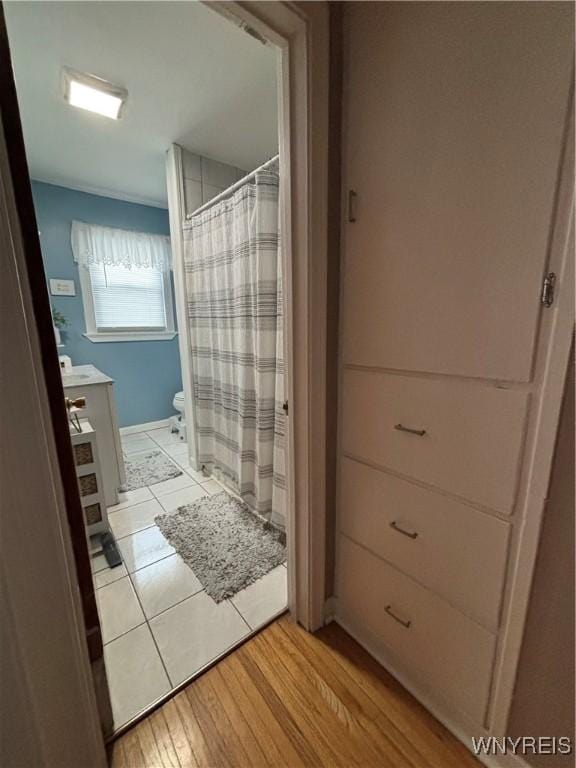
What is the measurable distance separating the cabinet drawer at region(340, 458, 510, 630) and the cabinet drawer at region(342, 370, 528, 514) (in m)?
0.06

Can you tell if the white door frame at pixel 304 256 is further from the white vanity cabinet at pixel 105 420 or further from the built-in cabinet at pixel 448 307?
the white vanity cabinet at pixel 105 420

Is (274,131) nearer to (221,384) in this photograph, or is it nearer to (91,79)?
(91,79)

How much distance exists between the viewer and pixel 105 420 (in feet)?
6.18

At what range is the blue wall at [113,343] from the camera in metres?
2.67

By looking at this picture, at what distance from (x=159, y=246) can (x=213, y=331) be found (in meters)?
1.82

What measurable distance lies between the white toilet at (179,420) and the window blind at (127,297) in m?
0.87

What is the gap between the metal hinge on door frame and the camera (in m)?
0.59

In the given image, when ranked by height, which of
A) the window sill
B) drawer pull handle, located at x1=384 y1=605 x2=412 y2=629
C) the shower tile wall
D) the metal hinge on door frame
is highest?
the shower tile wall

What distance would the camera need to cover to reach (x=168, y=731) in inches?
35.6

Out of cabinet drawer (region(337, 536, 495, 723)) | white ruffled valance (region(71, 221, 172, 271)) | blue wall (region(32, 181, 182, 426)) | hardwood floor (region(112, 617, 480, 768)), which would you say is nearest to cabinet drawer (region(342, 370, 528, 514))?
cabinet drawer (region(337, 536, 495, 723))

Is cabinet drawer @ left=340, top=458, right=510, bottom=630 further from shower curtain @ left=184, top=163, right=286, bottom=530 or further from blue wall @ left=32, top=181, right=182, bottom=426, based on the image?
blue wall @ left=32, top=181, right=182, bottom=426

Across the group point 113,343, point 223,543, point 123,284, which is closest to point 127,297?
point 123,284

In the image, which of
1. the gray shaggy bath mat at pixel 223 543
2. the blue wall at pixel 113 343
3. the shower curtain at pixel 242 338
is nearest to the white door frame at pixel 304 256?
the gray shaggy bath mat at pixel 223 543

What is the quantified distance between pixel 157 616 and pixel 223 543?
437 millimetres
